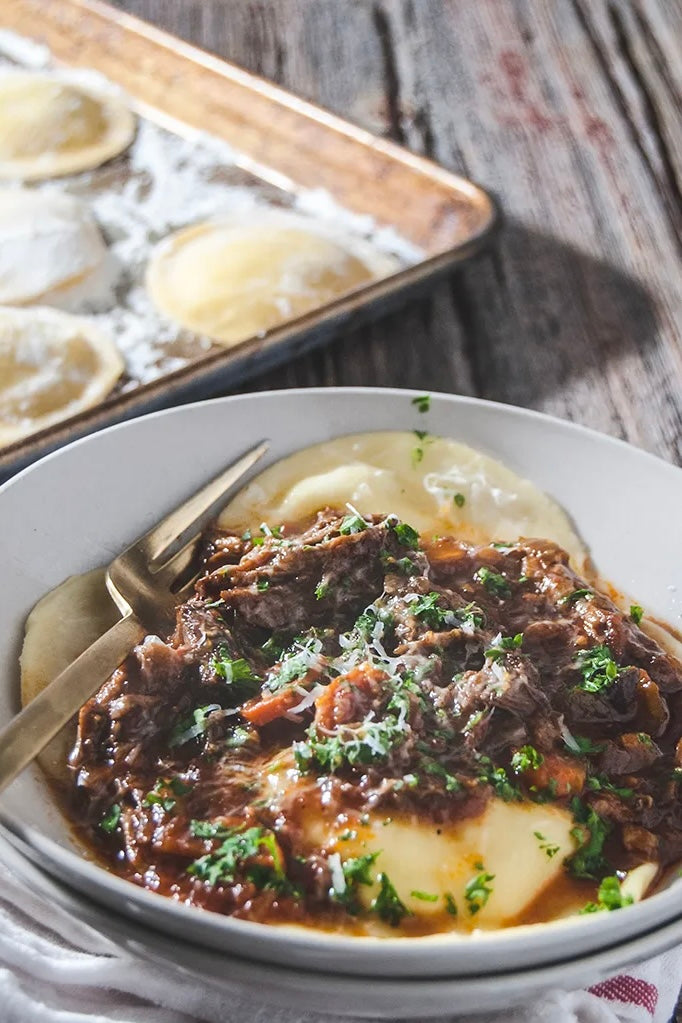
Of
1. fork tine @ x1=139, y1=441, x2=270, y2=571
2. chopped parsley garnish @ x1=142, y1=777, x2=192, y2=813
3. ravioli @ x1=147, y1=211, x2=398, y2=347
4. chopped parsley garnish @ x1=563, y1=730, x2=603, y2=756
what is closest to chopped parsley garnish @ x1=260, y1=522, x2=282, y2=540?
fork tine @ x1=139, y1=441, x2=270, y2=571

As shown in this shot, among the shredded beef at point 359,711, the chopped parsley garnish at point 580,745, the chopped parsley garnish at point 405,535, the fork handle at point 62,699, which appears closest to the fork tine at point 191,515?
the shredded beef at point 359,711

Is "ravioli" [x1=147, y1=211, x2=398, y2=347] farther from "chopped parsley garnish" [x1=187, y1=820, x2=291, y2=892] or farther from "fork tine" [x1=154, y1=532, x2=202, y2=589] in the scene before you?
"chopped parsley garnish" [x1=187, y1=820, x2=291, y2=892]

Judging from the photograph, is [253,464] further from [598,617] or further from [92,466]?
[598,617]

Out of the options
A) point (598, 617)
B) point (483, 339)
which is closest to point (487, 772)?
point (598, 617)

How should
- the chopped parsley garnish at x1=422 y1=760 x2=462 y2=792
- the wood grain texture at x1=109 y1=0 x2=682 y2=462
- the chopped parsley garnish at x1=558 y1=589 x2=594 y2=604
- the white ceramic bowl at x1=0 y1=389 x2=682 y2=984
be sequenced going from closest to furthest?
1. the white ceramic bowl at x1=0 y1=389 x2=682 y2=984
2. the chopped parsley garnish at x1=422 y1=760 x2=462 y2=792
3. the chopped parsley garnish at x1=558 y1=589 x2=594 y2=604
4. the wood grain texture at x1=109 y1=0 x2=682 y2=462

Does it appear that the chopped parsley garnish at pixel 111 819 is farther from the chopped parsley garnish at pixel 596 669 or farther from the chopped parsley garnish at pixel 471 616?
the chopped parsley garnish at pixel 596 669

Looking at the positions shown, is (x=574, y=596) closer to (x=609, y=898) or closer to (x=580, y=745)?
(x=580, y=745)
